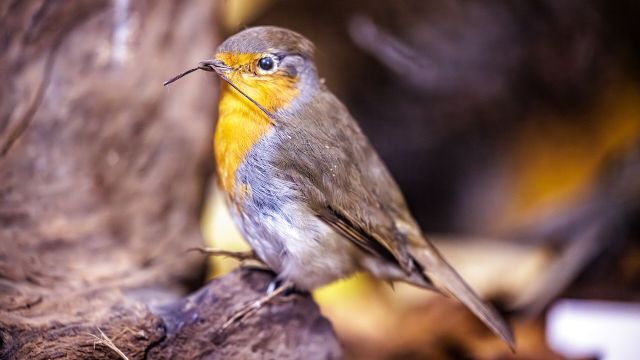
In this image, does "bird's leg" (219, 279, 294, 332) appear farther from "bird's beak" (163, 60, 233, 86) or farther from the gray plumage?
"bird's beak" (163, 60, 233, 86)

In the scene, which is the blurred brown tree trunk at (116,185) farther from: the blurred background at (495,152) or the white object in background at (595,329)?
the white object in background at (595,329)

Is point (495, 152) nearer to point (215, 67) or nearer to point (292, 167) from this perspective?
point (292, 167)

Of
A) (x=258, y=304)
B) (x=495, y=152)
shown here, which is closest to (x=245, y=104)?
(x=258, y=304)

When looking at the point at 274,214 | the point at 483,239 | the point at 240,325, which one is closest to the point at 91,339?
the point at 240,325

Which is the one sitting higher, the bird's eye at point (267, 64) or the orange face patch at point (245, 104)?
the bird's eye at point (267, 64)

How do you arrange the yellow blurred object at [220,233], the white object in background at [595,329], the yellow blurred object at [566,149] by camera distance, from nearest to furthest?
the white object in background at [595,329]
the yellow blurred object at [220,233]
the yellow blurred object at [566,149]

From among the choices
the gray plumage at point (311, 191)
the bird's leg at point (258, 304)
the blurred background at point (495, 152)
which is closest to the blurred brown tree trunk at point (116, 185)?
the bird's leg at point (258, 304)
